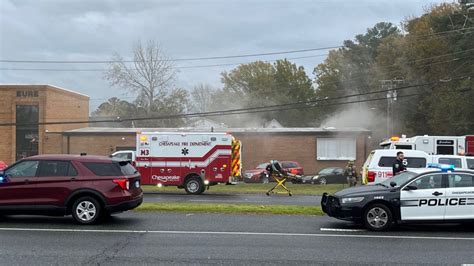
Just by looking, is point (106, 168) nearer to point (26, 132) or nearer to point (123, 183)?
point (123, 183)

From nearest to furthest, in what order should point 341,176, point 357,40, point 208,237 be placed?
point 208,237 < point 341,176 < point 357,40

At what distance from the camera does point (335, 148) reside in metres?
41.3

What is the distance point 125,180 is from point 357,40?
73307mm

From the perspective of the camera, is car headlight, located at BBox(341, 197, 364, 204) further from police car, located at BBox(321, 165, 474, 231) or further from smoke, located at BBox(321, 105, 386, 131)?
smoke, located at BBox(321, 105, 386, 131)

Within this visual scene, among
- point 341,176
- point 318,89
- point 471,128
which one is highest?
point 318,89

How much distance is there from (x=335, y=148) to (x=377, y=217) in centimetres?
3047

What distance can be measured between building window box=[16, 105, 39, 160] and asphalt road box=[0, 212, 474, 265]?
111 ft

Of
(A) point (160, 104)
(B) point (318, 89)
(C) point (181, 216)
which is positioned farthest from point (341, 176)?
(B) point (318, 89)

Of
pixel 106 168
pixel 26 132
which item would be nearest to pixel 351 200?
pixel 106 168

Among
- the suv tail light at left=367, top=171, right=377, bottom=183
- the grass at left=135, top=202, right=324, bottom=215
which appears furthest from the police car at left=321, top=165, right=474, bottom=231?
the suv tail light at left=367, top=171, right=377, bottom=183

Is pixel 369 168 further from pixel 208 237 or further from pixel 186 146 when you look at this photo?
pixel 208 237

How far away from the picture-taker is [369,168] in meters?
19.6

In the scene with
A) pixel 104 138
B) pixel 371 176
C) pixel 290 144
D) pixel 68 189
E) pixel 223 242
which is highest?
pixel 104 138

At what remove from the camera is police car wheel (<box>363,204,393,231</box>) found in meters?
11.2
